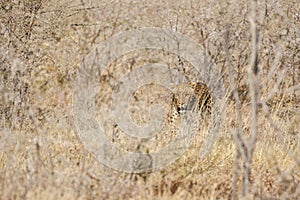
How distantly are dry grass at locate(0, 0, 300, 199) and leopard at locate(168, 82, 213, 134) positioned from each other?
0.20 m

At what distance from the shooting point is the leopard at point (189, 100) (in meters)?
4.11

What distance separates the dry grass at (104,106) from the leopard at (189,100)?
0.20m

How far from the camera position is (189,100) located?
14.4 feet

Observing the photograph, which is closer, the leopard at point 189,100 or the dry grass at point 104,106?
the dry grass at point 104,106

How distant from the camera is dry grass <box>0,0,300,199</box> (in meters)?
2.53

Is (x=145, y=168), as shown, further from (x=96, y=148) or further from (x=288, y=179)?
(x=288, y=179)

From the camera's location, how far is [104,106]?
10.4 ft

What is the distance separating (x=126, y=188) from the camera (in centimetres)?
253

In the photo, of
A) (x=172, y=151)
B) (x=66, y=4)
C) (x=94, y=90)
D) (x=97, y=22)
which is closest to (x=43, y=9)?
(x=66, y=4)

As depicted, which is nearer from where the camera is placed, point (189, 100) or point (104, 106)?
point (104, 106)

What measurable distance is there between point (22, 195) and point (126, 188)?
51 cm

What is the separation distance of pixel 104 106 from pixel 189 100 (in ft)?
4.52

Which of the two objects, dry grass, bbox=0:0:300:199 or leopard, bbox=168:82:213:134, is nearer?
dry grass, bbox=0:0:300:199

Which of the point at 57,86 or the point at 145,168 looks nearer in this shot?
the point at 145,168
